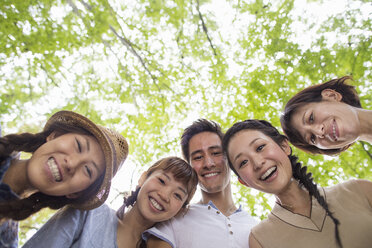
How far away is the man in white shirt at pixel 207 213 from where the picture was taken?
Result: 2.28m

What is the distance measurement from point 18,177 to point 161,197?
131cm

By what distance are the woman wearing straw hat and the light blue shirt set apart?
13 centimetres

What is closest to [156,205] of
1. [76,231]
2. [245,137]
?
[76,231]

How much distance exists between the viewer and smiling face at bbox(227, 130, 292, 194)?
2.17 meters

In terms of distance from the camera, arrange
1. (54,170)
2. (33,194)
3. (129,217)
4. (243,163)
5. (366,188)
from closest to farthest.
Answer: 1. (54,170)
2. (33,194)
3. (366,188)
4. (243,163)
5. (129,217)

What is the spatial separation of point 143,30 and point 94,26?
80 cm

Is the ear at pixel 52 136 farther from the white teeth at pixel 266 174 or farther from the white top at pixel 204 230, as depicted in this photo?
the white teeth at pixel 266 174

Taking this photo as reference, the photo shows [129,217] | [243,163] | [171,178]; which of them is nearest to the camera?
[243,163]

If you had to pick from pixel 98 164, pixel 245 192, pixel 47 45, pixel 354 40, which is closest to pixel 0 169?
pixel 98 164

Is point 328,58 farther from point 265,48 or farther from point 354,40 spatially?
point 265,48

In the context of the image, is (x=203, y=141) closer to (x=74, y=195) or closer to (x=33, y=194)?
(x=74, y=195)

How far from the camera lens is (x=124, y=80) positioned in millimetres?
4809

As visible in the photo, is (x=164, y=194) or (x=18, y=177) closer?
(x=18, y=177)

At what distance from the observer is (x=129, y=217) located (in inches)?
97.7
